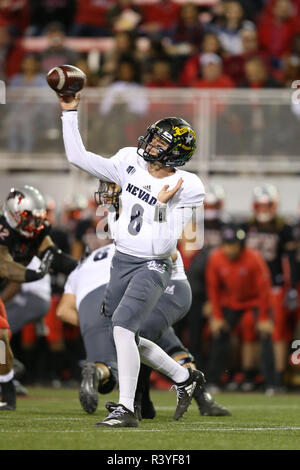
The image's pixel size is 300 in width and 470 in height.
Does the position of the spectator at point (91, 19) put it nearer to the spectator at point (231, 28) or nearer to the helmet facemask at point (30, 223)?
the spectator at point (231, 28)

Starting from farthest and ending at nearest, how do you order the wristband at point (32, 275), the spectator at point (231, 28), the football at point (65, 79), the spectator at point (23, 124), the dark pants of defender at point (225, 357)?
the spectator at point (231, 28) < the spectator at point (23, 124) < the dark pants of defender at point (225, 357) < the wristband at point (32, 275) < the football at point (65, 79)

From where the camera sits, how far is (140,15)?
14.9 m

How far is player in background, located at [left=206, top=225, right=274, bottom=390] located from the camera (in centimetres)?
1056

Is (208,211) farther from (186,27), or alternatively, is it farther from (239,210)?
(186,27)

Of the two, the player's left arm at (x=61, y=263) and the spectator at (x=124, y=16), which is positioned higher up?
the spectator at (x=124, y=16)

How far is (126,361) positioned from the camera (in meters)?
5.90

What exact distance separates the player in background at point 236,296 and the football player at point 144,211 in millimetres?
4230

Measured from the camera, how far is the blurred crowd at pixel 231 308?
10.7m

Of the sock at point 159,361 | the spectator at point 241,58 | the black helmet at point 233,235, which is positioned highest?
the spectator at point 241,58

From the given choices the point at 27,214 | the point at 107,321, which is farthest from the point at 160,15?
the point at 107,321

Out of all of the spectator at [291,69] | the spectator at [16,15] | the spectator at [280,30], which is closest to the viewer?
the spectator at [291,69]

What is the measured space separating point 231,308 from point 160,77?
3366 mm

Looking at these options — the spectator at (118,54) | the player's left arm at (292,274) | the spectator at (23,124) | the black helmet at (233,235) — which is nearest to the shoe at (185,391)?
the black helmet at (233,235)
